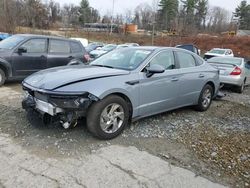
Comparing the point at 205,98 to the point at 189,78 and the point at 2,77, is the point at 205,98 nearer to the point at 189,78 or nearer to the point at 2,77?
the point at 189,78

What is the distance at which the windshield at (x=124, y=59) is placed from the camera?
211 inches

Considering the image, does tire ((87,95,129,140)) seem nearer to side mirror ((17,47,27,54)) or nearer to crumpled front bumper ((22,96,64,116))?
crumpled front bumper ((22,96,64,116))

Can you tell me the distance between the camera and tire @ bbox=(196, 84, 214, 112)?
22.5 ft

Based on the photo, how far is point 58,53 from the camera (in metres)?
9.38

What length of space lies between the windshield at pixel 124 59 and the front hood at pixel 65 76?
0.31 m

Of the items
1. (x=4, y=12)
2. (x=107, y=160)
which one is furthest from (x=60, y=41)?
(x=4, y=12)

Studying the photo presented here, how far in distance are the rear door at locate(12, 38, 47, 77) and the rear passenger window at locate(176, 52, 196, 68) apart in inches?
178

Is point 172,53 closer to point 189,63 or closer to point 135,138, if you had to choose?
point 189,63

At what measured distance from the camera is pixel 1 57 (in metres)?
8.23

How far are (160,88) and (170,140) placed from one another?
1.04 meters

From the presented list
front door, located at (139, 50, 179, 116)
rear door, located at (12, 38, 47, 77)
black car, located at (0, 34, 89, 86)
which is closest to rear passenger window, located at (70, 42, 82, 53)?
black car, located at (0, 34, 89, 86)

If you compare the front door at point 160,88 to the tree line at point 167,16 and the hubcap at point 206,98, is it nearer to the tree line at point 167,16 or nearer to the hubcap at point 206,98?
the hubcap at point 206,98

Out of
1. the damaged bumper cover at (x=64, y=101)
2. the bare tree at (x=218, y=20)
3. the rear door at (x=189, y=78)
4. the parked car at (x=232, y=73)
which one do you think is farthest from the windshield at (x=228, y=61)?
the bare tree at (x=218, y=20)

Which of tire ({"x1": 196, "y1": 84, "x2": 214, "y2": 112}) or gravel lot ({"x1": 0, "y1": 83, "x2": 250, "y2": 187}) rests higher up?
tire ({"x1": 196, "y1": 84, "x2": 214, "y2": 112})
